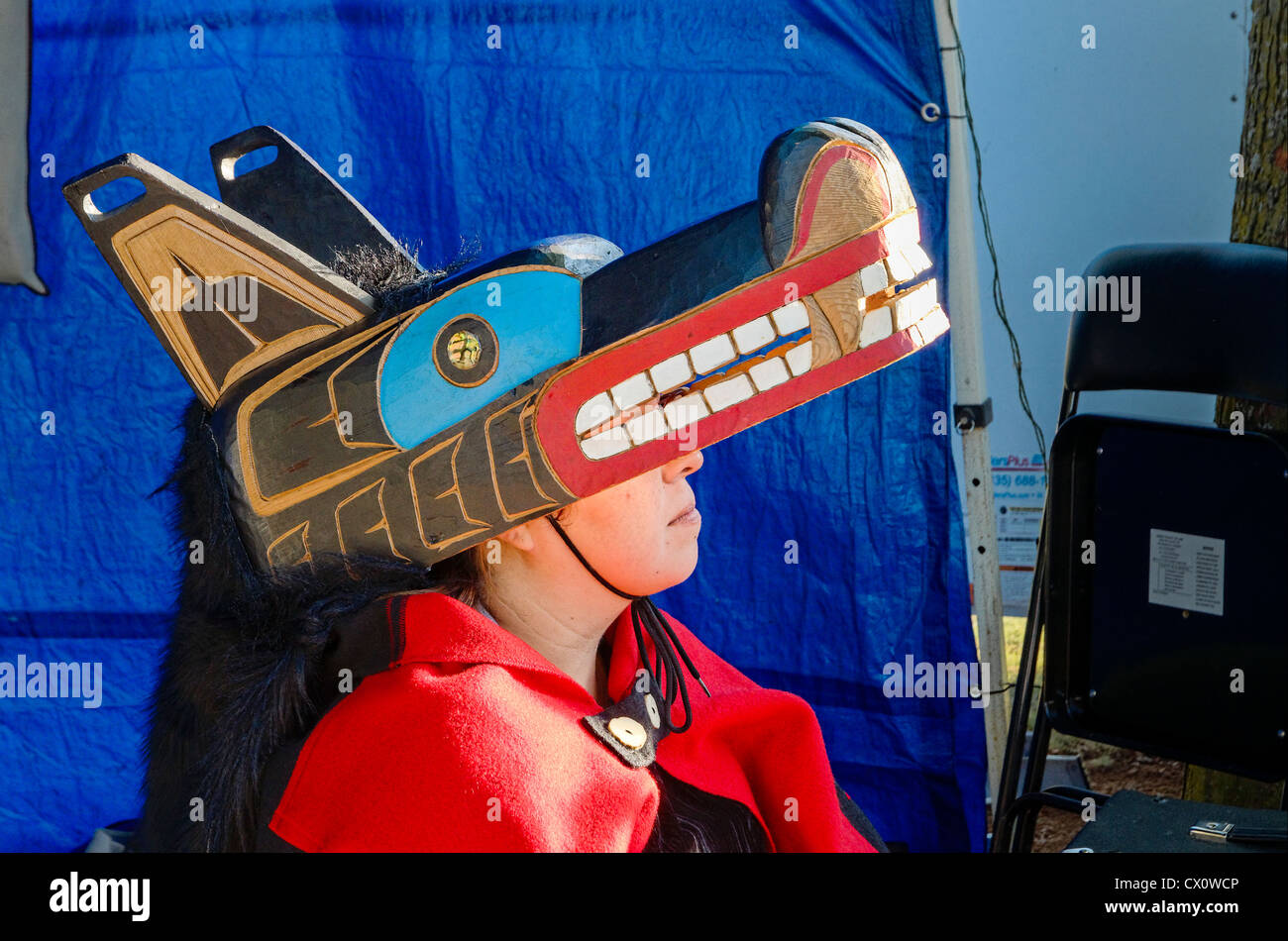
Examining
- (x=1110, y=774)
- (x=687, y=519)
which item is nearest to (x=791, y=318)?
(x=687, y=519)

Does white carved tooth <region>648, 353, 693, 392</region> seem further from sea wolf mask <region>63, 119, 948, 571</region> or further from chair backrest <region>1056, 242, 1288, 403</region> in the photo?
chair backrest <region>1056, 242, 1288, 403</region>

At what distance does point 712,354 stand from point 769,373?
0.21 feet

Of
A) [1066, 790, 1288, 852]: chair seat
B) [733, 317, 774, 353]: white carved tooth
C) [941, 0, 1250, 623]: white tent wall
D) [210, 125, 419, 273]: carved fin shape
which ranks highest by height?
[941, 0, 1250, 623]: white tent wall

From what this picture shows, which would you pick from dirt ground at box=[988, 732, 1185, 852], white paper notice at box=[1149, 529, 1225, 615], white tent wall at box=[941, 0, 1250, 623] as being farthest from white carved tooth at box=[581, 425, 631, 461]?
dirt ground at box=[988, 732, 1185, 852]

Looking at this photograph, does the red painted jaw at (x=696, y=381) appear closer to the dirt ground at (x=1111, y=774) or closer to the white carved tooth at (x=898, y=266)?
the white carved tooth at (x=898, y=266)

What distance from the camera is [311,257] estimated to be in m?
1.28

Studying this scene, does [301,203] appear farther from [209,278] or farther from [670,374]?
[670,374]

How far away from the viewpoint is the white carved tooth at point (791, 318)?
3.84ft

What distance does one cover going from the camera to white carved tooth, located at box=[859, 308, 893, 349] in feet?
3.88

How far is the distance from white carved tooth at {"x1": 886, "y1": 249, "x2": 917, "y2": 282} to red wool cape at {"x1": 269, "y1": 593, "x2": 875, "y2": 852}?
0.52 m

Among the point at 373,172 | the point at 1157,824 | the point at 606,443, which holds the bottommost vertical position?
the point at 1157,824

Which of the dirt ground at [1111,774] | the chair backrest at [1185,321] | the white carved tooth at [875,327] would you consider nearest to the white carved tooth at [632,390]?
the white carved tooth at [875,327]

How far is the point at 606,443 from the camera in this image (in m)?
1.21
